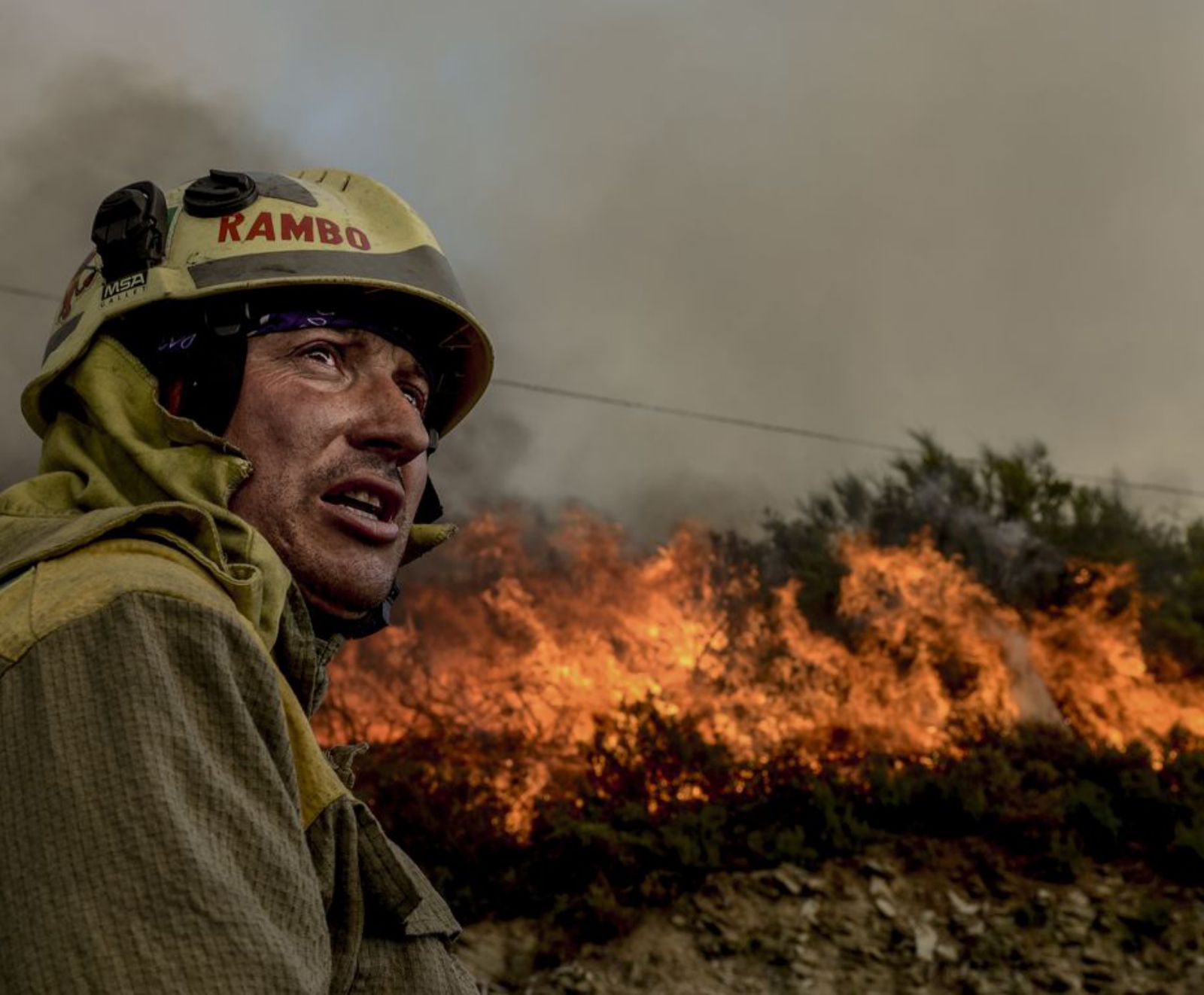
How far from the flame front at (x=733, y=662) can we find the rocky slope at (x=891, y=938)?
1.63 m

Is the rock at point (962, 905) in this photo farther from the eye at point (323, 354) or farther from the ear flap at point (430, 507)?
the eye at point (323, 354)

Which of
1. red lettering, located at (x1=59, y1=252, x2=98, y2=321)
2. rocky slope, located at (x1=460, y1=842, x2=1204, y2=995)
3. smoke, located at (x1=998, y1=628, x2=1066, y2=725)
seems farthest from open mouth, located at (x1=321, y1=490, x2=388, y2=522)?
smoke, located at (x1=998, y1=628, x2=1066, y2=725)

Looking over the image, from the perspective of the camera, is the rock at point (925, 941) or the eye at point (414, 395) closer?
the eye at point (414, 395)

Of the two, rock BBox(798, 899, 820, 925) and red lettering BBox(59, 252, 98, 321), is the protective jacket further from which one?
rock BBox(798, 899, 820, 925)

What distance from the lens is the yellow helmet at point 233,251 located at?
7.66 feet

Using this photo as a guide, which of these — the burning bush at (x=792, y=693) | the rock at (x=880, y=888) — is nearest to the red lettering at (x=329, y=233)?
the burning bush at (x=792, y=693)

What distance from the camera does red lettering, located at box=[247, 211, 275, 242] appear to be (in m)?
2.42

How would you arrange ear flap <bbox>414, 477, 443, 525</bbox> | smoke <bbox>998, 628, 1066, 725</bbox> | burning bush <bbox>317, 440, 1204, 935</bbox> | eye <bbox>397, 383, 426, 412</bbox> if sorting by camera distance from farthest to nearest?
smoke <bbox>998, 628, 1066, 725</bbox> < burning bush <bbox>317, 440, 1204, 935</bbox> < ear flap <bbox>414, 477, 443, 525</bbox> < eye <bbox>397, 383, 426, 412</bbox>

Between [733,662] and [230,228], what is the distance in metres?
10.9

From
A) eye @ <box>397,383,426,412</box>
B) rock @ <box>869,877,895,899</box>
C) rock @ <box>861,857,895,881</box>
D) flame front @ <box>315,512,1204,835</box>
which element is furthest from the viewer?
flame front @ <box>315,512,1204,835</box>

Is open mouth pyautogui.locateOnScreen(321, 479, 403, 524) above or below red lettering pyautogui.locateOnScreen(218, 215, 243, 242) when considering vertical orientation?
below

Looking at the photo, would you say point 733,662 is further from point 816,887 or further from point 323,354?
point 323,354

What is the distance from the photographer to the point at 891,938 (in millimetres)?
8742

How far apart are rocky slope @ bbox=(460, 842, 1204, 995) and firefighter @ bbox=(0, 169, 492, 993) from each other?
6.59 m
